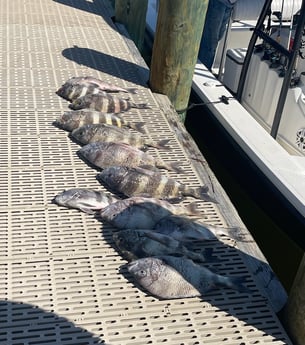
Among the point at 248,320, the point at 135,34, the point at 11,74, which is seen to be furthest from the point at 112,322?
the point at 135,34

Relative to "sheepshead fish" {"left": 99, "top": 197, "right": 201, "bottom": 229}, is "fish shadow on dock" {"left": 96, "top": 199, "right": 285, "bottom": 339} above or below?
below

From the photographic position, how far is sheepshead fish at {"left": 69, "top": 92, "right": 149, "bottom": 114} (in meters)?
5.64

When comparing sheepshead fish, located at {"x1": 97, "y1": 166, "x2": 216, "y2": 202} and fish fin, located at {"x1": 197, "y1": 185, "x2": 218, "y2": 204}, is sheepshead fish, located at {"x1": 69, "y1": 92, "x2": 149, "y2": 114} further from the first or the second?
fish fin, located at {"x1": 197, "y1": 185, "x2": 218, "y2": 204}

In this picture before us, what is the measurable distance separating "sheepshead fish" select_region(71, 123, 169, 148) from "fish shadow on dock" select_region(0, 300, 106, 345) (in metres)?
2.12

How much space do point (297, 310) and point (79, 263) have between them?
59.4 inches

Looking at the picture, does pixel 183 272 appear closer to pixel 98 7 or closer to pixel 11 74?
pixel 11 74

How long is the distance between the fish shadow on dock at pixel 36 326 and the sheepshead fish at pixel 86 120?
2.39 m

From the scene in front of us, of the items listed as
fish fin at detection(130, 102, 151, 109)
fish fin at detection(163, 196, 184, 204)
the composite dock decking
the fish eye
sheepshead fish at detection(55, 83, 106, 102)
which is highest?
sheepshead fish at detection(55, 83, 106, 102)

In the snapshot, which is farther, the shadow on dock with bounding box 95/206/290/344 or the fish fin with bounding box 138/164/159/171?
the fish fin with bounding box 138/164/159/171

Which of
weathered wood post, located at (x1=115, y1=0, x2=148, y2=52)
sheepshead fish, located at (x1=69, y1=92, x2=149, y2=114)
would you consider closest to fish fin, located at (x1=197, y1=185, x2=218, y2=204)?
sheepshead fish, located at (x1=69, y1=92, x2=149, y2=114)

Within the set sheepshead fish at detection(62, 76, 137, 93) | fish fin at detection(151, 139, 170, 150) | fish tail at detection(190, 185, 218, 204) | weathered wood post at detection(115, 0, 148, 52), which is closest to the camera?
fish tail at detection(190, 185, 218, 204)

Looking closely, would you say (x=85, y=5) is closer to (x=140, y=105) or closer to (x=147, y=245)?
(x=140, y=105)

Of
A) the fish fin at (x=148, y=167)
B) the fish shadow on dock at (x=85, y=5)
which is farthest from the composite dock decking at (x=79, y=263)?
the fish shadow on dock at (x=85, y=5)

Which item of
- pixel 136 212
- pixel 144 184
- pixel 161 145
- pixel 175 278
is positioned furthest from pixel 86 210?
pixel 161 145
